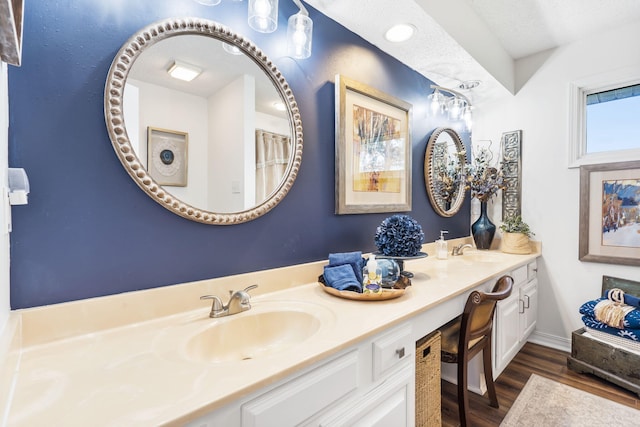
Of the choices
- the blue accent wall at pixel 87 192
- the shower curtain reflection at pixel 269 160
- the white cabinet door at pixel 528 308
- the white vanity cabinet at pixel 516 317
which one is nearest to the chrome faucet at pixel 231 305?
the blue accent wall at pixel 87 192

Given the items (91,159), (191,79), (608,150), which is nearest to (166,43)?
(191,79)

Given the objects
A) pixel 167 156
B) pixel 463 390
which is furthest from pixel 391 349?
pixel 167 156

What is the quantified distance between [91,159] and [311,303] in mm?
894

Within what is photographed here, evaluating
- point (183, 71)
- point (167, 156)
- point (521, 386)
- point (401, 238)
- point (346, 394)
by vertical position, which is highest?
point (183, 71)

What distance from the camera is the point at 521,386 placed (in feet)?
6.23

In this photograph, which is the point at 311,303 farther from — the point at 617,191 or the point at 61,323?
the point at 617,191

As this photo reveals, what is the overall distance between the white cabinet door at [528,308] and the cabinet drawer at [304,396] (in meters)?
1.91

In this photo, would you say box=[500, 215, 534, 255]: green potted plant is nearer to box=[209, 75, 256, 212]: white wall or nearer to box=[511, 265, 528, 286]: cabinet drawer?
box=[511, 265, 528, 286]: cabinet drawer

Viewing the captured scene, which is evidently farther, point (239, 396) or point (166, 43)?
point (166, 43)

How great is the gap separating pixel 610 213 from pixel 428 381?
2.04 metres

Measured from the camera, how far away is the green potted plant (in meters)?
2.50

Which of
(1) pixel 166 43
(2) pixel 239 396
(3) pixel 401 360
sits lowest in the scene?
(3) pixel 401 360

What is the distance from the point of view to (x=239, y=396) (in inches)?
24.4

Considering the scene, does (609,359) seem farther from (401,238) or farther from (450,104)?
(450,104)
